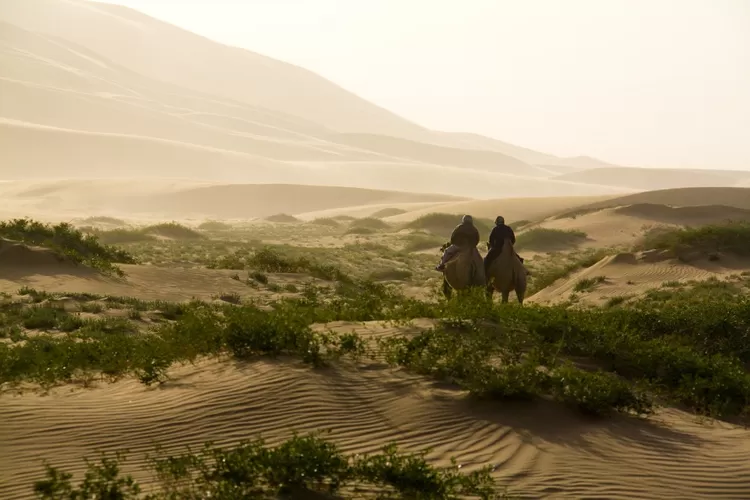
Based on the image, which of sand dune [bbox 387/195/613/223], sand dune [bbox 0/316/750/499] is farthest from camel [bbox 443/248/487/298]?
sand dune [bbox 387/195/613/223]

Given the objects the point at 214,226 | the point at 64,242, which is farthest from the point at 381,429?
the point at 214,226

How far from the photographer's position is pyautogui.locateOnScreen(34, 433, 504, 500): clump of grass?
644 cm

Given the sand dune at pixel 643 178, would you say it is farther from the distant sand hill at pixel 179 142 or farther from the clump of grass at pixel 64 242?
the clump of grass at pixel 64 242

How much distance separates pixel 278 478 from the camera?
6594mm

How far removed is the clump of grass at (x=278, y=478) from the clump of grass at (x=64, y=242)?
13864mm

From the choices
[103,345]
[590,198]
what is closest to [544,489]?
[103,345]

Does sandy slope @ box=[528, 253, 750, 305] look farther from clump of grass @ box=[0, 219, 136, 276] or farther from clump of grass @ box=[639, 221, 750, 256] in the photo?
clump of grass @ box=[0, 219, 136, 276]

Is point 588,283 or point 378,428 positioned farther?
point 588,283

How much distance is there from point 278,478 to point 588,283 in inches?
616

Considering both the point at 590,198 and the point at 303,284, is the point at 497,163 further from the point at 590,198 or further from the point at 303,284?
the point at 303,284

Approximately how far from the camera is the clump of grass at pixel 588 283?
68.6ft

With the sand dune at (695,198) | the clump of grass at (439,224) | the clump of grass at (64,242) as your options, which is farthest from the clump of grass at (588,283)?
the sand dune at (695,198)

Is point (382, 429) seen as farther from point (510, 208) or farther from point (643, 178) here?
point (643, 178)

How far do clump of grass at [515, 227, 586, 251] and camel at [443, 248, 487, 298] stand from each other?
1984 centimetres
